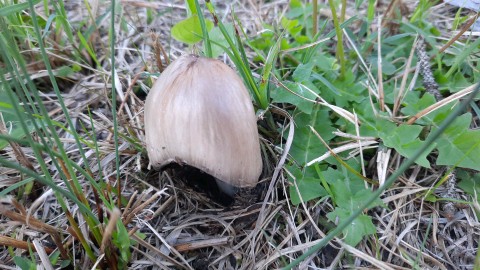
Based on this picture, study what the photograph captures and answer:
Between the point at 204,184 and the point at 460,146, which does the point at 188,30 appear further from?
the point at 460,146

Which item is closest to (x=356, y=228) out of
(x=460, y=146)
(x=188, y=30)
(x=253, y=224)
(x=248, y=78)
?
(x=253, y=224)

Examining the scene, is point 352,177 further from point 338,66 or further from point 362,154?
point 338,66

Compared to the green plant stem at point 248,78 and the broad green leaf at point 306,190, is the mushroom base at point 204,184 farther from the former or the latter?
the green plant stem at point 248,78

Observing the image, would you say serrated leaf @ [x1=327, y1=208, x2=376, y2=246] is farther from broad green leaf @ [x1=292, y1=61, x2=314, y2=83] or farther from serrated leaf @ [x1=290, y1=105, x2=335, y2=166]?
broad green leaf @ [x1=292, y1=61, x2=314, y2=83]

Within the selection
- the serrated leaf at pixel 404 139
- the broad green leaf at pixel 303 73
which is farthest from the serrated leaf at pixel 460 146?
the broad green leaf at pixel 303 73

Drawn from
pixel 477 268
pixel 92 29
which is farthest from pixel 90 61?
pixel 477 268

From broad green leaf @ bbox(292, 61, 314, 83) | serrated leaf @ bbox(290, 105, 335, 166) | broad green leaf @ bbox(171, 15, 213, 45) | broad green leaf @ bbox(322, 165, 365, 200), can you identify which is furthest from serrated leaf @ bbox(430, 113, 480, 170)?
broad green leaf @ bbox(171, 15, 213, 45)

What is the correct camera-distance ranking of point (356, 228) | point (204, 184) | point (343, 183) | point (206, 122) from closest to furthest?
point (206, 122), point (356, 228), point (343, 183), point (204, 184)
